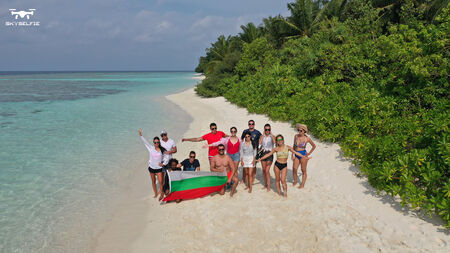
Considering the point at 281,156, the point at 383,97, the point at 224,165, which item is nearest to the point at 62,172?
the point at 224,165

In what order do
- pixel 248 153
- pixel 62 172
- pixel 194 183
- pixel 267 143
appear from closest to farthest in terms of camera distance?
pixel 194 183 → pixel 248 153 → pixel 267 143 → pixel 62 172

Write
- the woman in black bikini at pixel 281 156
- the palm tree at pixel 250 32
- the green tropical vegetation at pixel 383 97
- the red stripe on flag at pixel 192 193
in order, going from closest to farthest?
1. the green tropical vegetation at pixel 383 97
2. the woman in black bikini at pixel 281 156
3. the red stripe on flag at pixel 192 193
4. the palm tree at pixel 250 32

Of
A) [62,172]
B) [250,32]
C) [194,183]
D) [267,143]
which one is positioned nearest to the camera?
[194,183]

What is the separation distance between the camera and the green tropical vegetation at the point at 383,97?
225 inches

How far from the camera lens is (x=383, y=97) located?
9609 millimetres

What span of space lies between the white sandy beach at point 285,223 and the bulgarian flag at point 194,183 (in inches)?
10.2

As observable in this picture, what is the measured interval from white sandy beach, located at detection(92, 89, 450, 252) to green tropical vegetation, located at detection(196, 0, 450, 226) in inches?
20.5

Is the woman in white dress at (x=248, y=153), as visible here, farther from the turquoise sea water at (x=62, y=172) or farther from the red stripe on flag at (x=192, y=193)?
the turquoise sea water at (x=62, y=172)

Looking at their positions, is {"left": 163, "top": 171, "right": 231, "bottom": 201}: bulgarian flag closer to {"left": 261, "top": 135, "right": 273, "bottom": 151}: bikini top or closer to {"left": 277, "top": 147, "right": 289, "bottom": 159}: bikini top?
{"left": 261, "top": 135, "right": 273, "bottom": 151}: bikini top

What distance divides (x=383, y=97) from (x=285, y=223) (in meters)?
7.10

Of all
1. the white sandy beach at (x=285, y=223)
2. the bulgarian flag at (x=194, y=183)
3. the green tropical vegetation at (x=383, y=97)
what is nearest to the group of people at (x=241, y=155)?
the bulgarian flag at (x=194, y=183)

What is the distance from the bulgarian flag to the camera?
635 centimetres

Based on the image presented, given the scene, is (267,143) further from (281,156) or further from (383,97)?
(383,97)

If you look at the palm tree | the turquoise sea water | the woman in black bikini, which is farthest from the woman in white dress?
the palm tree
